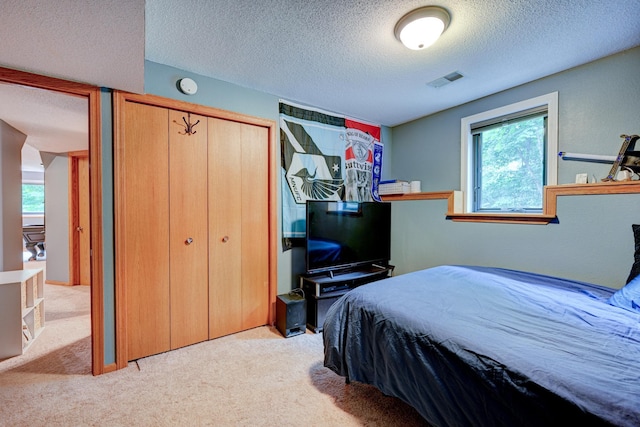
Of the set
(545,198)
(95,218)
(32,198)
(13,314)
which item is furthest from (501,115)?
(32,198)

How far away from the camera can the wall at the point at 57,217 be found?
4305mm

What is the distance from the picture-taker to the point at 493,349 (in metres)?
1.05

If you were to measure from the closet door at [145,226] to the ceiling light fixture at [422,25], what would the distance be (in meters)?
1.83

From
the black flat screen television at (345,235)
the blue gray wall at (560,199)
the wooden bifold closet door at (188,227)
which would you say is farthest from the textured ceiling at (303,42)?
the black flat screen television at (345,235)

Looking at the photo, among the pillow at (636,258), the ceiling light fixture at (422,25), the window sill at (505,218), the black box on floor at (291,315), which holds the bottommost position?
the black box on floor at (291,315)

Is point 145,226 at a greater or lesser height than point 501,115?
lesser

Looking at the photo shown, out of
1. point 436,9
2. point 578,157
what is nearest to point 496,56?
point 436,9

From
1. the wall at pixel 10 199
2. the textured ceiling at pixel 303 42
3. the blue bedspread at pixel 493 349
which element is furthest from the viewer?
the wall at pixel 10 199

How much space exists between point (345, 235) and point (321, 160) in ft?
2.88

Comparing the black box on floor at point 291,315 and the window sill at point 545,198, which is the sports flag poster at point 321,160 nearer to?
the black box on floor at point 291,315

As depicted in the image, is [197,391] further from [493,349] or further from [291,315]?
[493,349]

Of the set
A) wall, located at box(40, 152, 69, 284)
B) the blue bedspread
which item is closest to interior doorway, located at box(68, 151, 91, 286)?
wall, located at box(40, 152, 69, 284)

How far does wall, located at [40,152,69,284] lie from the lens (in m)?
4.30

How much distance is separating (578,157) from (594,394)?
1989mm
